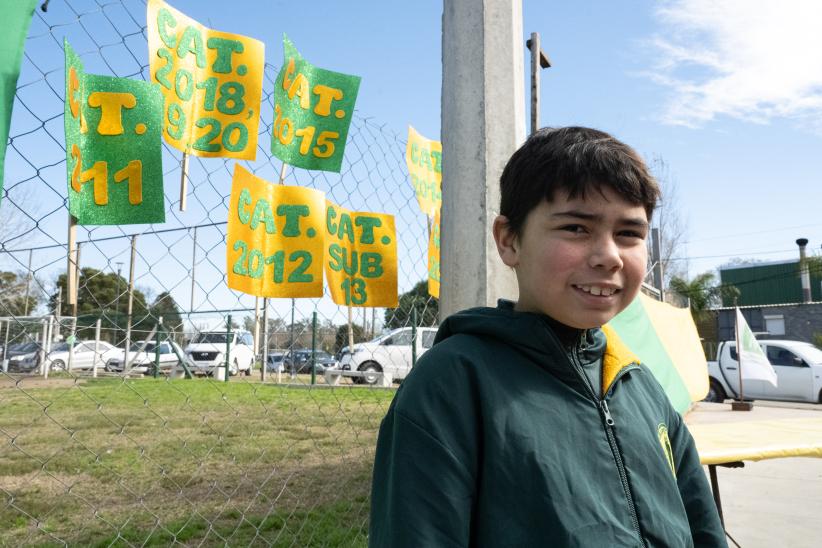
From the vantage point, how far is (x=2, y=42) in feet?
4.87

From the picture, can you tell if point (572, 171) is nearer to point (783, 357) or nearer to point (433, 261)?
point (433, 261)

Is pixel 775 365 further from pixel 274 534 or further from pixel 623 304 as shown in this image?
pixel 623 304

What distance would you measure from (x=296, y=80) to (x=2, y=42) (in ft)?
3.62

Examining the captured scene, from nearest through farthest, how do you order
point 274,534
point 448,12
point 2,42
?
point 2,42 < point 448,12 < point 274,534

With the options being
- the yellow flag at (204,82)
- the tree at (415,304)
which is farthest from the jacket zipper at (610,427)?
the yellow flag at (204,82)

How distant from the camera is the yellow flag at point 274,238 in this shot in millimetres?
2205

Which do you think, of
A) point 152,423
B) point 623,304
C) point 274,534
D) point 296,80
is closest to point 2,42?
point 296,80

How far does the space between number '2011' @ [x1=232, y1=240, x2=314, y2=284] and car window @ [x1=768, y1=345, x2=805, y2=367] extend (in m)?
12.4

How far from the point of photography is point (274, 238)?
2.32 m

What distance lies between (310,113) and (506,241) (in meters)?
1.52

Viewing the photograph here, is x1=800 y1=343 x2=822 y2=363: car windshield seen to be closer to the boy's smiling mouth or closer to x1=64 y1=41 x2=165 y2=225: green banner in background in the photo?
the boy's smiling mouth

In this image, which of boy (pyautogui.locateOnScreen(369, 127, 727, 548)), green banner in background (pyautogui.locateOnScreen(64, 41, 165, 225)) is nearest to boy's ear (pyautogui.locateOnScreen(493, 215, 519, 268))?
boy (pyautogui.locateOnScreen(369, 127, 727, 548))

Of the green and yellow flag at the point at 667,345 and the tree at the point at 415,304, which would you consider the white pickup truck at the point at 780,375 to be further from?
the tree at the point at 415,304

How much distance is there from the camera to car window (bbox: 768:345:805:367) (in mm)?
11875
